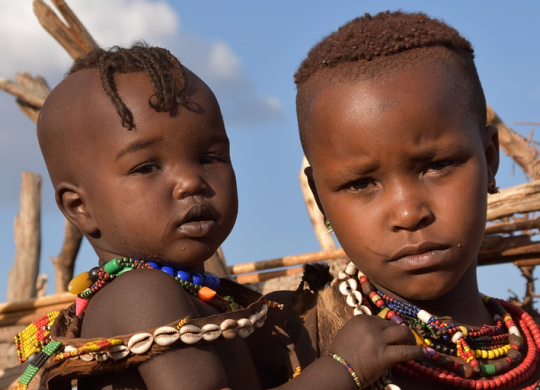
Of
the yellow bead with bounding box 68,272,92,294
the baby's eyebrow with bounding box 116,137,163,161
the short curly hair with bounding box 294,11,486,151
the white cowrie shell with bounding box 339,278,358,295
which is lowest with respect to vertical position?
the white cowrie shell with bounding box 339,278,358,295

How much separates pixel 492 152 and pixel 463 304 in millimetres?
590

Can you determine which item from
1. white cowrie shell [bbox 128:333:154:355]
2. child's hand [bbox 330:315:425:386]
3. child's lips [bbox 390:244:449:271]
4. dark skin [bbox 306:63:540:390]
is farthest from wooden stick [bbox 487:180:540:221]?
white cowrie shell [bbox 128:333:154:355]

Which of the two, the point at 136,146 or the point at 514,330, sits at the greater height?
the point at 136,146

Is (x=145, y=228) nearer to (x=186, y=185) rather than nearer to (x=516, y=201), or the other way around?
(x=186, y=185)

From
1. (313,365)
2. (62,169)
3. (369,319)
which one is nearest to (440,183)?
(369,319)

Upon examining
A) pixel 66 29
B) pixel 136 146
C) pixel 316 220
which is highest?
pixel 66 29

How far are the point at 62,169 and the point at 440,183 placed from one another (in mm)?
1284

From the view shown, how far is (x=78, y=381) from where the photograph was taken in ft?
8.07

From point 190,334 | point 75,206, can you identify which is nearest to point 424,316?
point 190,334

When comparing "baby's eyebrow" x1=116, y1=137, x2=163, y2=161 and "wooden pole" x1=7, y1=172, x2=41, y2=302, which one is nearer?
"baby's eyebrow" x1=116, y1=137, x2=163, y2=161

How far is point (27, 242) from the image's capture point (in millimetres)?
10219

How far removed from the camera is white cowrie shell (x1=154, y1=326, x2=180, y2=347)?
2.14 m

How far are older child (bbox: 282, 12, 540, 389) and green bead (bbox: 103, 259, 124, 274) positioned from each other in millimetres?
771

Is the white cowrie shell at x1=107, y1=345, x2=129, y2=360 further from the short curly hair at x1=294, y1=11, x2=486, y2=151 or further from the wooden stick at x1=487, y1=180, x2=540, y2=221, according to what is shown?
the wooden stick at x1=487, y1=180, x2=540, y2=221
